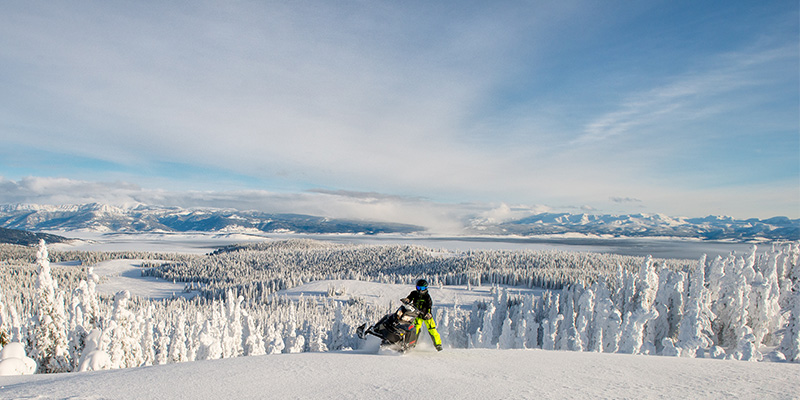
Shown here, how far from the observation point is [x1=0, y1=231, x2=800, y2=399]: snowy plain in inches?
372

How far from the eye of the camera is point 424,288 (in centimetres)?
1511

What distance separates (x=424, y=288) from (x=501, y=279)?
166967 millimetres

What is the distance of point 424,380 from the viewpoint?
34.9 feet

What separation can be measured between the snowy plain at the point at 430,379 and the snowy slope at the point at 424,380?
3 centimetres

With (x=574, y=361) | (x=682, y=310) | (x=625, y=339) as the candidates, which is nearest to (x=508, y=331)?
(x=625, y=339)

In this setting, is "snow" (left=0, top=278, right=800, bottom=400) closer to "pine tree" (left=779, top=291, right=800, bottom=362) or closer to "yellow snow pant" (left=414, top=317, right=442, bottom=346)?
"yellow snow pant" (left=414, top=317, right=442, bottom=346)

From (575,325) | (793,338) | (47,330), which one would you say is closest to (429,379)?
(47,330)

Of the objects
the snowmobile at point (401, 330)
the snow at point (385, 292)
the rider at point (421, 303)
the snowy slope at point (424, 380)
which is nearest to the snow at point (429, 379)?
the snowy slope at point (424, 380)

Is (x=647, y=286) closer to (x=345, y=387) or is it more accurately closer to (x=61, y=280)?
(x=345, y=387)

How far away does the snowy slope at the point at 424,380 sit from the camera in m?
9.41

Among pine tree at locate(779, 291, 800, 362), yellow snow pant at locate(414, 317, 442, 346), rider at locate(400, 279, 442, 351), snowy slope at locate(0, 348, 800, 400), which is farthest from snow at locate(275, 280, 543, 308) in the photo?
snowy slope at locate(0, 348, 800, 400)

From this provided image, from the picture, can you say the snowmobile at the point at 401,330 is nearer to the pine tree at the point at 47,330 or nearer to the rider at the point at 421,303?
the rider at the point at 421,303

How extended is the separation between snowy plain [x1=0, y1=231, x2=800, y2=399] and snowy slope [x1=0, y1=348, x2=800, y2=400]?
3 centimetres

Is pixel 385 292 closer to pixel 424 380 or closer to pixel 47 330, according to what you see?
pixel 47 330
